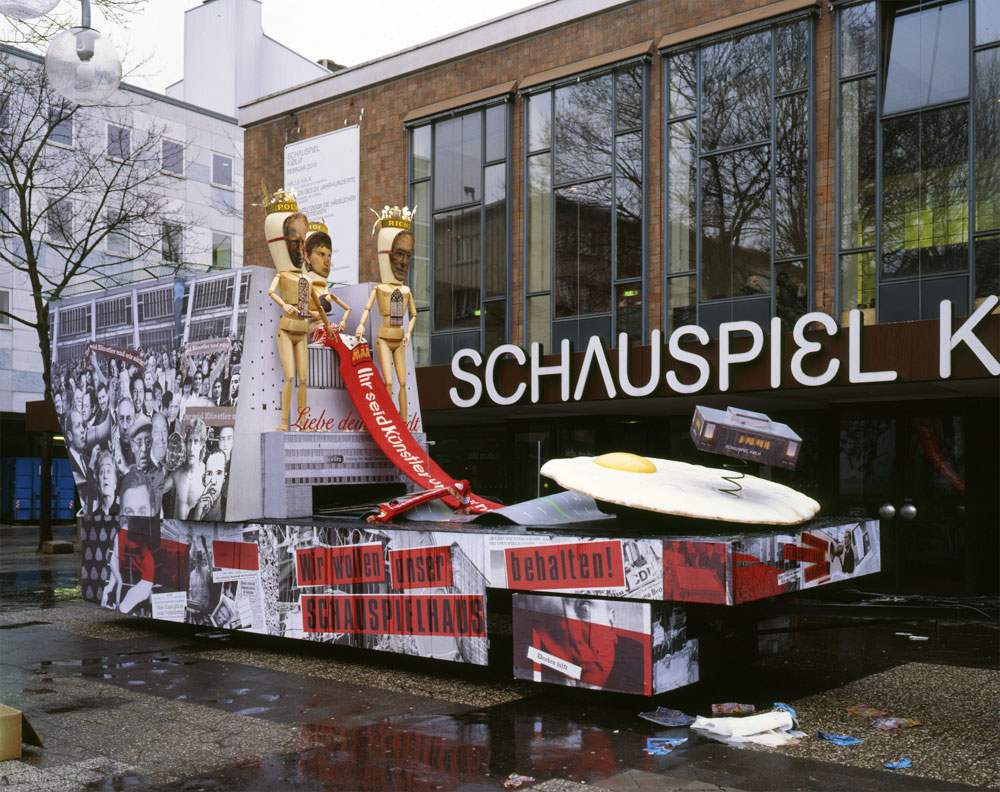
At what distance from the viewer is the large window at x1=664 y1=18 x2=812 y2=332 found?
15.1 metres

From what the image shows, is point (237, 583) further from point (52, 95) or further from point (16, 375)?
point (16, 375)

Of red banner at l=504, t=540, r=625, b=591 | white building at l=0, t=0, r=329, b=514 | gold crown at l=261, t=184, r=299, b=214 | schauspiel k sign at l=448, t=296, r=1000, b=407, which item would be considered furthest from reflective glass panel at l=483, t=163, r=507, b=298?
white building at l=0, t=0, r=329, b=514

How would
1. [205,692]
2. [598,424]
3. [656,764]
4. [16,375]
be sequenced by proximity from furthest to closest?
[16,375] < [598,424] < [205,692] < [656,764]

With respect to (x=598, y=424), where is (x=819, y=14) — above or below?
above

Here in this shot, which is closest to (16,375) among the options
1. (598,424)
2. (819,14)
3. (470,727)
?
(598,424)

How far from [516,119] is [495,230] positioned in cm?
198

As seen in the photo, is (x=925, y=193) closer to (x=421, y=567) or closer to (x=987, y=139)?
(x=987, y=139)

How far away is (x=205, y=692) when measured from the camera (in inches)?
328

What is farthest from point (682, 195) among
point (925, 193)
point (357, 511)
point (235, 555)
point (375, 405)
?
point (235, 555)

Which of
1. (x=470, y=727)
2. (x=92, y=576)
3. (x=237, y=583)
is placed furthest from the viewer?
(x=92, y=576)

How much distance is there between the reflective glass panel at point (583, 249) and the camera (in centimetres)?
1727

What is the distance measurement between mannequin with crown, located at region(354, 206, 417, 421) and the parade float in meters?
0.03

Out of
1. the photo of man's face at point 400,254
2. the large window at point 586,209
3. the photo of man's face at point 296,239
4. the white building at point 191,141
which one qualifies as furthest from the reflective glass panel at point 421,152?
the white building at point 191,141

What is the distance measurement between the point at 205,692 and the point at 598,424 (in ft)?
36.1
